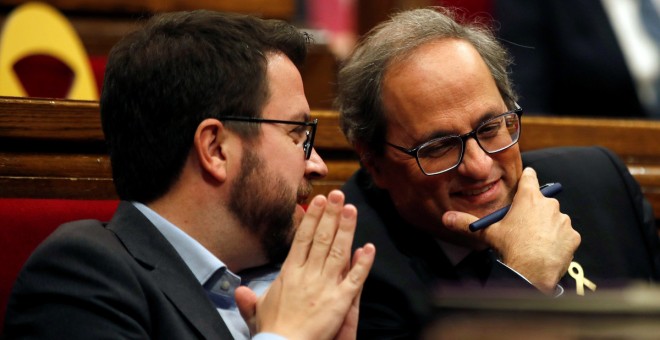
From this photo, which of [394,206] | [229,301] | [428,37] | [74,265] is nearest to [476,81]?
[428,37]

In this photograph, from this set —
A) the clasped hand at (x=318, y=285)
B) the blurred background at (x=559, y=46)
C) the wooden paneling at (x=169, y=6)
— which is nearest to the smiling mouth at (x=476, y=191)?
the clasped hand at (x=318, y=285)

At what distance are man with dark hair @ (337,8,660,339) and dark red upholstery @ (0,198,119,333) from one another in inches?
19.3

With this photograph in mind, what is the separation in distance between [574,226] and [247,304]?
0.69 metres

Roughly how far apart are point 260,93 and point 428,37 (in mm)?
350

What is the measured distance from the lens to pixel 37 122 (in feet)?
4.99

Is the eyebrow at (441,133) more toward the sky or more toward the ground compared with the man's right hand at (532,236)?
more toward the sky

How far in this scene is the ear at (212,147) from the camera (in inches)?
52.2

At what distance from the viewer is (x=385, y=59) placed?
5.16 ft

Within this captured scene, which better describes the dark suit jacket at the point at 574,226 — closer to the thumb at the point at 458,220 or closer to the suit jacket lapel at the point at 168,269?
the thumb at the point at 458,220

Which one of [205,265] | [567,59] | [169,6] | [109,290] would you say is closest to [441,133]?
[205,265]

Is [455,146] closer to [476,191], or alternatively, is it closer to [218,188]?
[476,191]

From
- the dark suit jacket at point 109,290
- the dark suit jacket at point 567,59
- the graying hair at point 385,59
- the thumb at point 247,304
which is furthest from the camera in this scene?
the dark suit jacket at point 567,59

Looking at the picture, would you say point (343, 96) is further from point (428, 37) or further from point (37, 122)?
point (37, 122)

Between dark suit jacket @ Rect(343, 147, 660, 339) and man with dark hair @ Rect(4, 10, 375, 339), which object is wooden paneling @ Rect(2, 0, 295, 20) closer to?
dark suit jacket @ Rect(343, 147, 660, 339)
